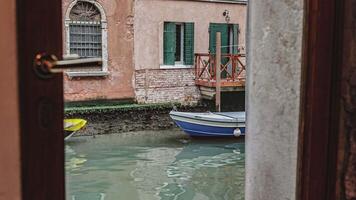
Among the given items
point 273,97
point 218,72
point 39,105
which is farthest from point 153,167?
point 39,105

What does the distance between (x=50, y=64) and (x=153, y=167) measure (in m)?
8.20

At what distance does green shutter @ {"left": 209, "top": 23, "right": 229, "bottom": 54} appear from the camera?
520 inches

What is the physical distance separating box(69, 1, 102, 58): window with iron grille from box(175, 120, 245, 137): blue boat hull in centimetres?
264

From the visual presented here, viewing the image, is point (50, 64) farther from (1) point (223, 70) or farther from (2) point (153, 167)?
(1) point (223, 70)

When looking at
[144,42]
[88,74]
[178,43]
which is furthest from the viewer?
[178,43]

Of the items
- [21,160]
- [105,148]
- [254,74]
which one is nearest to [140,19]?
[105,148]

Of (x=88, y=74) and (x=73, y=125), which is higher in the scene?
(x=88, y=74)

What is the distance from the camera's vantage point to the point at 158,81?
12.7 metres

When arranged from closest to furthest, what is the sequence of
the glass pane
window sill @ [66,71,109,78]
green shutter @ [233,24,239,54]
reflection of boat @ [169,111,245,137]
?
reflection of boat @ [169,111,245,137] < window sill @ [66,71,109,78] < the glass pane < green shutter @ [233,24,239,54]

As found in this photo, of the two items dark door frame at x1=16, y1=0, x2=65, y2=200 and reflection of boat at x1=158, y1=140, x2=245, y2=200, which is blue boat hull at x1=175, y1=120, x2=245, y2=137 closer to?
reflection of boat at x1=158, y1=140, x2=245, y2=200

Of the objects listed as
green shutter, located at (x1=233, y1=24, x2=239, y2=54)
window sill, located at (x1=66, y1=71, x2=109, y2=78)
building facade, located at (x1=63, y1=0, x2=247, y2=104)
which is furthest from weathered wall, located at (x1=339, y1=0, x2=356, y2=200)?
green shutter, located at (x1=233, y1=24, x2=239, y2=54)

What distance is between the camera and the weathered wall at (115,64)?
1184 cm

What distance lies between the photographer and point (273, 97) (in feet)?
4.57

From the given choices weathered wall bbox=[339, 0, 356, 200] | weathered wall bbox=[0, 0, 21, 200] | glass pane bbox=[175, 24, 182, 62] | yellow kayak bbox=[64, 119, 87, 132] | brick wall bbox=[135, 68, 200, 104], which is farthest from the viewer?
glass pane bbox=[175, 24, 182, 62]
